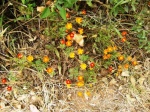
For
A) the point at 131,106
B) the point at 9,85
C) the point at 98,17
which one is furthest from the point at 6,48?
the point at 131,106

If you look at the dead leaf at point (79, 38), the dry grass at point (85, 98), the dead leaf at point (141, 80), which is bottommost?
the dry grass at point (85, 98)

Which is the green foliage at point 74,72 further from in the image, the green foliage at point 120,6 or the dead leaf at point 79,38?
the green foliage at point 120,6

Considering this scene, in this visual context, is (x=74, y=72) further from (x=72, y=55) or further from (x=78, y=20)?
(x=78, y=20)

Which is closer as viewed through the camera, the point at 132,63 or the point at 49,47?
the point at 49,47

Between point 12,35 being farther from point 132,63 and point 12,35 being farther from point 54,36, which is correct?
point 132,63

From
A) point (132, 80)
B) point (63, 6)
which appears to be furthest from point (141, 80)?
point (63, 6)

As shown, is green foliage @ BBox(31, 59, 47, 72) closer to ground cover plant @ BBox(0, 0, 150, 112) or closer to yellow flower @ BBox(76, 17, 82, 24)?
ground cover plant @ BBox(0, 0, 150, 112)

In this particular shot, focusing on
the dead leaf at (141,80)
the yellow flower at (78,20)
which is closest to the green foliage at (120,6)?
the yellow flower at (78,20)

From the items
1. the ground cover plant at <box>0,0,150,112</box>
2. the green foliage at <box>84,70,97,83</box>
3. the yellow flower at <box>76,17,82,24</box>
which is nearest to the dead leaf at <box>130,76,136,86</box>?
the ground cover plant at <box>0,0,150,112</box>
